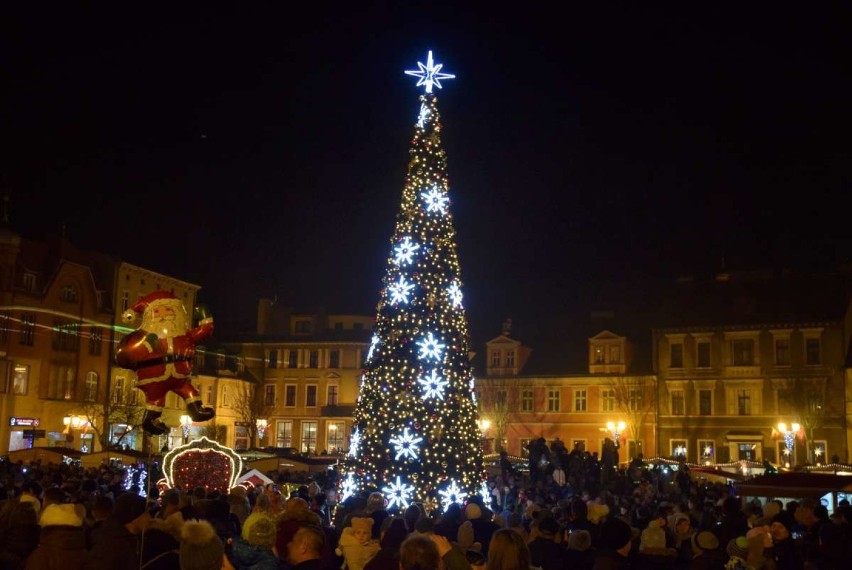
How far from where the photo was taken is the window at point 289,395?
2665 inches

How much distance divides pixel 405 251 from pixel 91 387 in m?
36.9

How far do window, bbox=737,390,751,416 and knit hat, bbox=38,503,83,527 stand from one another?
49.7 metres

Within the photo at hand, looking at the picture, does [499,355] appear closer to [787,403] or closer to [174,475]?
[787,403]

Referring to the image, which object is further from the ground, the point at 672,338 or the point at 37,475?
the point at 672,338

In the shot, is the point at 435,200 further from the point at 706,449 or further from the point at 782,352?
the point at 782,352

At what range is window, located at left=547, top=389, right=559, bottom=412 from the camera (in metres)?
57.1

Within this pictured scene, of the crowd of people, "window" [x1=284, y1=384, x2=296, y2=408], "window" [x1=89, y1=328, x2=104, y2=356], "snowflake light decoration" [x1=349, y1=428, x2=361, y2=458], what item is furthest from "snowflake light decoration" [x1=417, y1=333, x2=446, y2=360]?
"window" [x1=284, y1=384, x2=296, y2=408]

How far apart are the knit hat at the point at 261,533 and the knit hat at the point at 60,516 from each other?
4.08ft

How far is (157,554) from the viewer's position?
7438 millimetres

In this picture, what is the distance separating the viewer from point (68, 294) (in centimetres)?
5131

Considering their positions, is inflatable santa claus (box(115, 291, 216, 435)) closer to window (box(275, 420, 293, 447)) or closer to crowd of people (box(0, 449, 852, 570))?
crowd of people (box(0, 449, 852, 570))

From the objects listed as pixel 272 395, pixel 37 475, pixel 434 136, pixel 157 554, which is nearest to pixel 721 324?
pixel 272 395

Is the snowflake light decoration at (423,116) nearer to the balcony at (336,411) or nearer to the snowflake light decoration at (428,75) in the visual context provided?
the snowflake light decoration at (428,75)

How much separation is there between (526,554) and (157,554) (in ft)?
10.3
